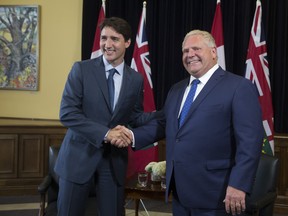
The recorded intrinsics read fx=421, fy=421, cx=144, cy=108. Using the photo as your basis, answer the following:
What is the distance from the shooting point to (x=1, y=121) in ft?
16.9

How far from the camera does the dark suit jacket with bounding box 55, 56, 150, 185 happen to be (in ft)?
7.12

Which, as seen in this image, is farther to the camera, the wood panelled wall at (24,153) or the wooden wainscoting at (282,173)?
the wood panelled wall at (24,153)

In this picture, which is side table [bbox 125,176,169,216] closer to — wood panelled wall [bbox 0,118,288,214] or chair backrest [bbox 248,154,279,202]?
chair backrest [bbox 248,154,279,202]

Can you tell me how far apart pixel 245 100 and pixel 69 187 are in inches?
39.3

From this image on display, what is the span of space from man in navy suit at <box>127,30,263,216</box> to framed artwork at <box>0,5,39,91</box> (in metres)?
3.63

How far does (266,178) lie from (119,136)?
4.49 ft

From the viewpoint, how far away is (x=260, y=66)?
444 centimetres

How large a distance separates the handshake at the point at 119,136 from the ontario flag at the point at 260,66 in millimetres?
2503

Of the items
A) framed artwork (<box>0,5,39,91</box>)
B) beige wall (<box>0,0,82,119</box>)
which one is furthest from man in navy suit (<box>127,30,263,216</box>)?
framed artwork (<box>0,5,39,91</box>)

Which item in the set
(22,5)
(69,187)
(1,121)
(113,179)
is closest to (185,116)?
(113,179)

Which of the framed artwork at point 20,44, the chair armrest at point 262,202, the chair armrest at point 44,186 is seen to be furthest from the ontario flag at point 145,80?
the chair armrest at point 262,202

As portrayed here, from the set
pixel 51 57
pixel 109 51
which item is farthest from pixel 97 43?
pixel 109 51

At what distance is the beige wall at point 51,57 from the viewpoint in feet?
17.6

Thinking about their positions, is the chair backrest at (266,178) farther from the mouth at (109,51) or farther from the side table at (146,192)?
the mouth at (109,51)
